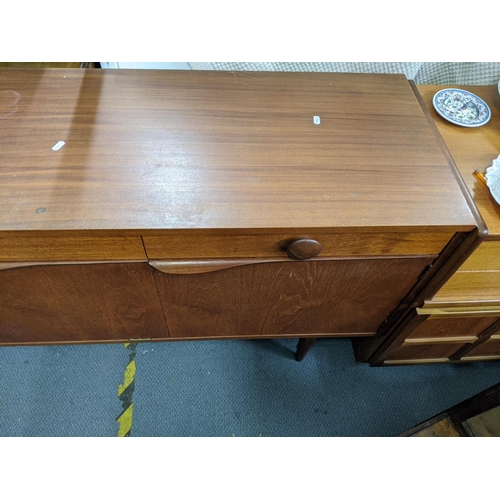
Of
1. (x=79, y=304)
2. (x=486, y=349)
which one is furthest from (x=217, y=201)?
(x=486, y=349)

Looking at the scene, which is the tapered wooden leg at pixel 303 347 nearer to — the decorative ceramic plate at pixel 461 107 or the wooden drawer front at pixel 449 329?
the wooden drawer front at pixel 449 329

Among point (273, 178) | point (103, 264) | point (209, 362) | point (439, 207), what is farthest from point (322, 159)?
point (209, 362)

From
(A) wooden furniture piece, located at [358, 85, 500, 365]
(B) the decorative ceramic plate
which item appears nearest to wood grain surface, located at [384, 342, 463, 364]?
(A) wooden furniture piece, located at [358, 85, 500, 365]

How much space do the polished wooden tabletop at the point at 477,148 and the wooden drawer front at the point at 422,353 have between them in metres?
0.42

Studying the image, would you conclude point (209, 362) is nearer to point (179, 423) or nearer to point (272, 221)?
point (179, 423)

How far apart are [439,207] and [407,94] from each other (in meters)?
0.29

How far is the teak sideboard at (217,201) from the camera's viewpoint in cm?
53

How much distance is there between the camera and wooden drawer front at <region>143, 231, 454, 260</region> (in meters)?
0.55

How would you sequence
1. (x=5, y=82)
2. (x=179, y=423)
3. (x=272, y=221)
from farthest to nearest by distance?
(x=179, y=423)
(x=5, y=82)
(x=272, y=221)

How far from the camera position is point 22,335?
0.77 metres

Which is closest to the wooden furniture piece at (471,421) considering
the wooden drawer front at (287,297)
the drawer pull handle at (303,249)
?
the wooden drawer front at (287,297)

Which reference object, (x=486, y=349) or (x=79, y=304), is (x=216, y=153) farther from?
(x=486, y=349)

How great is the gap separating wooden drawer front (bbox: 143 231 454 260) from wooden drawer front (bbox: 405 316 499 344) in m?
0.25

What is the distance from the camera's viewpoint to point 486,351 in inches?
38.5
